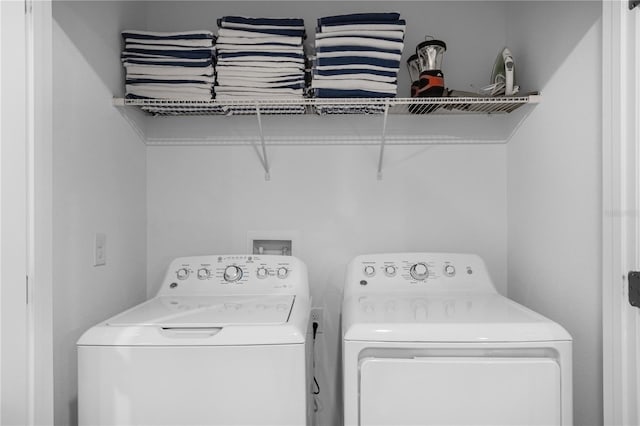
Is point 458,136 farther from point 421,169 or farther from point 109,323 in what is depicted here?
point 109,323

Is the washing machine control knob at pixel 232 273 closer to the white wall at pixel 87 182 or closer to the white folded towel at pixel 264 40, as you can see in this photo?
the white wall at pixel 87 182

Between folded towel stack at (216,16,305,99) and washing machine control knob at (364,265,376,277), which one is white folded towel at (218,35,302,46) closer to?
folded towel stack at (216,16,305,99)

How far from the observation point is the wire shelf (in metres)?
1.75

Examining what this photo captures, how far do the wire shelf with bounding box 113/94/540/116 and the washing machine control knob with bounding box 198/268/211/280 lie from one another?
25.5 inches

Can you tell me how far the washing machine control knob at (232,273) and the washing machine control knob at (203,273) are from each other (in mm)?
70

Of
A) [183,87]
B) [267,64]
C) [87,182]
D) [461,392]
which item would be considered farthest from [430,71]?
[87,182]

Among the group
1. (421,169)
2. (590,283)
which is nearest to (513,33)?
(421,169)

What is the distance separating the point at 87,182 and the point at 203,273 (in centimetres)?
55

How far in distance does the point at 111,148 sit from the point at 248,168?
0.59m

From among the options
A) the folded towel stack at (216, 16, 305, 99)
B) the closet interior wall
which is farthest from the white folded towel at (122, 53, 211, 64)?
the closet interior wall

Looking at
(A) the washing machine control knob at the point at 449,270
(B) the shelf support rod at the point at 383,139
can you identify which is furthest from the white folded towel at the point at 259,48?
(A) the washing machine control knob at the point at 449,270

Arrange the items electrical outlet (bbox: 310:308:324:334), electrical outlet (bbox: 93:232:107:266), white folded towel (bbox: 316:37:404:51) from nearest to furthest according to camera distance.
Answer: electrical outlet (bbox: 93:232:107:266) → white folded towel (bbox: 316:37:404:51) → electrical outlet (bbox: 310:308:324:334)

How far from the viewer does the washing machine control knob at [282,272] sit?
1.82 meters

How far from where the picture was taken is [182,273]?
1.84 metres
